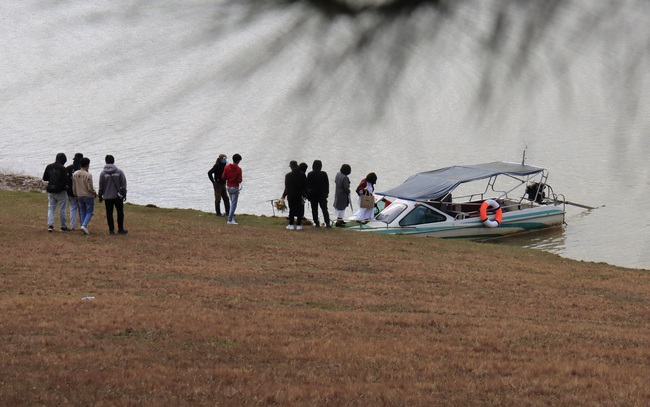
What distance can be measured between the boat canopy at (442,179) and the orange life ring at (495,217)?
2.71ft

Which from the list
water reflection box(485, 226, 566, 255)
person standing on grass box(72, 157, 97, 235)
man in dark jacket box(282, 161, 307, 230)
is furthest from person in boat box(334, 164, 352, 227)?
water reflection box(485, 226, 566, 255)

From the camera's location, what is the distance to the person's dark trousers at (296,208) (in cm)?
1986

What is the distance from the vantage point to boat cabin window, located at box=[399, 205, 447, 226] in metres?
24.8

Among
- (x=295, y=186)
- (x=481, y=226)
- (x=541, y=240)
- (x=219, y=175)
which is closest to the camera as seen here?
(x=295, y=186)

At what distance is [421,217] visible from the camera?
82.5 ft

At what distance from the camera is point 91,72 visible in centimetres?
311

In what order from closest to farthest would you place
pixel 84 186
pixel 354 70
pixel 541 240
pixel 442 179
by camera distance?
pixel 354 70 < pixel 84 186 < pixel 442 179 < pixel 541 240

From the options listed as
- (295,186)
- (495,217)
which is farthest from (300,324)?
(495,217)

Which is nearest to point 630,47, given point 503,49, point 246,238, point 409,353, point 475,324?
point 503,49

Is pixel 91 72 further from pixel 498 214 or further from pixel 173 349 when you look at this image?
pixel 498 214

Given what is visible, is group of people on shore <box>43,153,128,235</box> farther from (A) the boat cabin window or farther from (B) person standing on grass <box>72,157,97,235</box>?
(A) the boat cabin window

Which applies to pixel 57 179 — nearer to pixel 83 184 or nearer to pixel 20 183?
pixel 83 184

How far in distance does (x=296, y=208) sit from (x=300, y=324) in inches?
401

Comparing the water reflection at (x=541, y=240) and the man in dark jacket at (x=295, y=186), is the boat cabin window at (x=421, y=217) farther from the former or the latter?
the man in dark jacket at (x=295, y=186)
